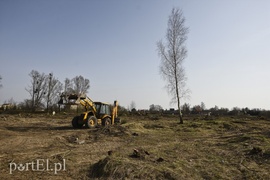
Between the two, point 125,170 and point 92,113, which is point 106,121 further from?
point 125,170

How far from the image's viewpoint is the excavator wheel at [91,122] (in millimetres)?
17875

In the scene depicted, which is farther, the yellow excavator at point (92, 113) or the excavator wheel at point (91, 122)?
the excavator wheel at point (91, 122)

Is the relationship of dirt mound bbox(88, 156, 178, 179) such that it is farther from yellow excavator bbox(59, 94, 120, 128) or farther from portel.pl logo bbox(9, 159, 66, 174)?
yellow excavator bbox(59, 94, 120, 128)

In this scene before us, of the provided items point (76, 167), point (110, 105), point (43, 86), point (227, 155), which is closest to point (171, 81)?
point (110, 105)

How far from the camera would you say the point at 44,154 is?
915 cm

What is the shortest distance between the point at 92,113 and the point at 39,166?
11725mm

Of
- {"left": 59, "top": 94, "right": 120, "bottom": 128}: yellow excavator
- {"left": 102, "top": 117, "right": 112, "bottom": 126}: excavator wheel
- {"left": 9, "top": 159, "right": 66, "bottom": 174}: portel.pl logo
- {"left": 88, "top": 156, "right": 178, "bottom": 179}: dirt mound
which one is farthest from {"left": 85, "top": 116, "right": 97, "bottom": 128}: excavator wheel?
{"left": 88, "top": 156, "right": 178, "bottom": 179}: dirt mound

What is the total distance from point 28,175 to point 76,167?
137 centimetres

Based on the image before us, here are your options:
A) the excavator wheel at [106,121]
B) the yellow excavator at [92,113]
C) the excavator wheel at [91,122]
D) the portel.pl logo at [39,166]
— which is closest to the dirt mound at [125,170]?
the portel.pl logo at [39,166]

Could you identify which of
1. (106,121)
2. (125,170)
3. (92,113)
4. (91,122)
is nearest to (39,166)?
(125,170)

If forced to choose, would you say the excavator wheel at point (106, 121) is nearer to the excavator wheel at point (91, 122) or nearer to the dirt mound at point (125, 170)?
the excavator wheel at point (91, 122)

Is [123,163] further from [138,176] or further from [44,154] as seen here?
[44,154]

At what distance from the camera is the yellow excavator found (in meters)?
17.6

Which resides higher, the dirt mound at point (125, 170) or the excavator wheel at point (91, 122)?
the excavator wheel at point (91, 122)
